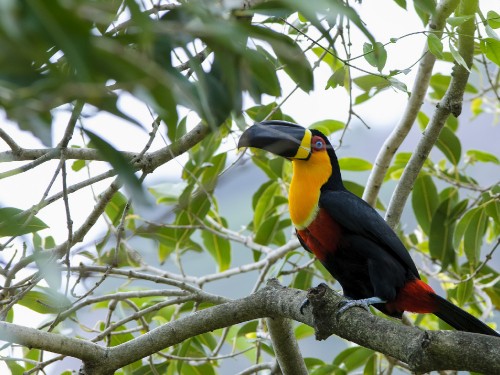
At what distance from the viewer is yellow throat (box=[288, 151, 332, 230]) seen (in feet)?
9.26

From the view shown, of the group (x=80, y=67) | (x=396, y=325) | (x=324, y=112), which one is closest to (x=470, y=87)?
(x=324, y=112)

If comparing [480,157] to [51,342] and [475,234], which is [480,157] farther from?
[51,342]

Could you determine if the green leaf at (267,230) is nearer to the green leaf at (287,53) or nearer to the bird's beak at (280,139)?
the bird's beak at (280,139)

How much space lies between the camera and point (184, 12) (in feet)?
2.91

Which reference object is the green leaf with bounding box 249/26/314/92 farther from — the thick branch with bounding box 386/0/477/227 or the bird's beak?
the thick branch with bounding box 386/0/477/227

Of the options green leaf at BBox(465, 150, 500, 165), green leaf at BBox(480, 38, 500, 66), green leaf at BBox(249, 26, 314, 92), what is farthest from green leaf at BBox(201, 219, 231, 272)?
green leaf at BBox(249, 26, 314, 92)

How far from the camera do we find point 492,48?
2055 millimetres

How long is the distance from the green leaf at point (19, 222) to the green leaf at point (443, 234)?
179 centimetres

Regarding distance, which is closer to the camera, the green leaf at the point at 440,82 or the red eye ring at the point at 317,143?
the red eye ring at the point at 317,143

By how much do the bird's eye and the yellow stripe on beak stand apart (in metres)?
0.05

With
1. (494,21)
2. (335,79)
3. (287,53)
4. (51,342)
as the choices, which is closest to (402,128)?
(335,79)

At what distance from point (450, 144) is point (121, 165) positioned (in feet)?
8.71

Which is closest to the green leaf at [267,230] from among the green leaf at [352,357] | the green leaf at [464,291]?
the green leaf at [352,357]

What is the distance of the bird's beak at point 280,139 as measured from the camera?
2.51 m
